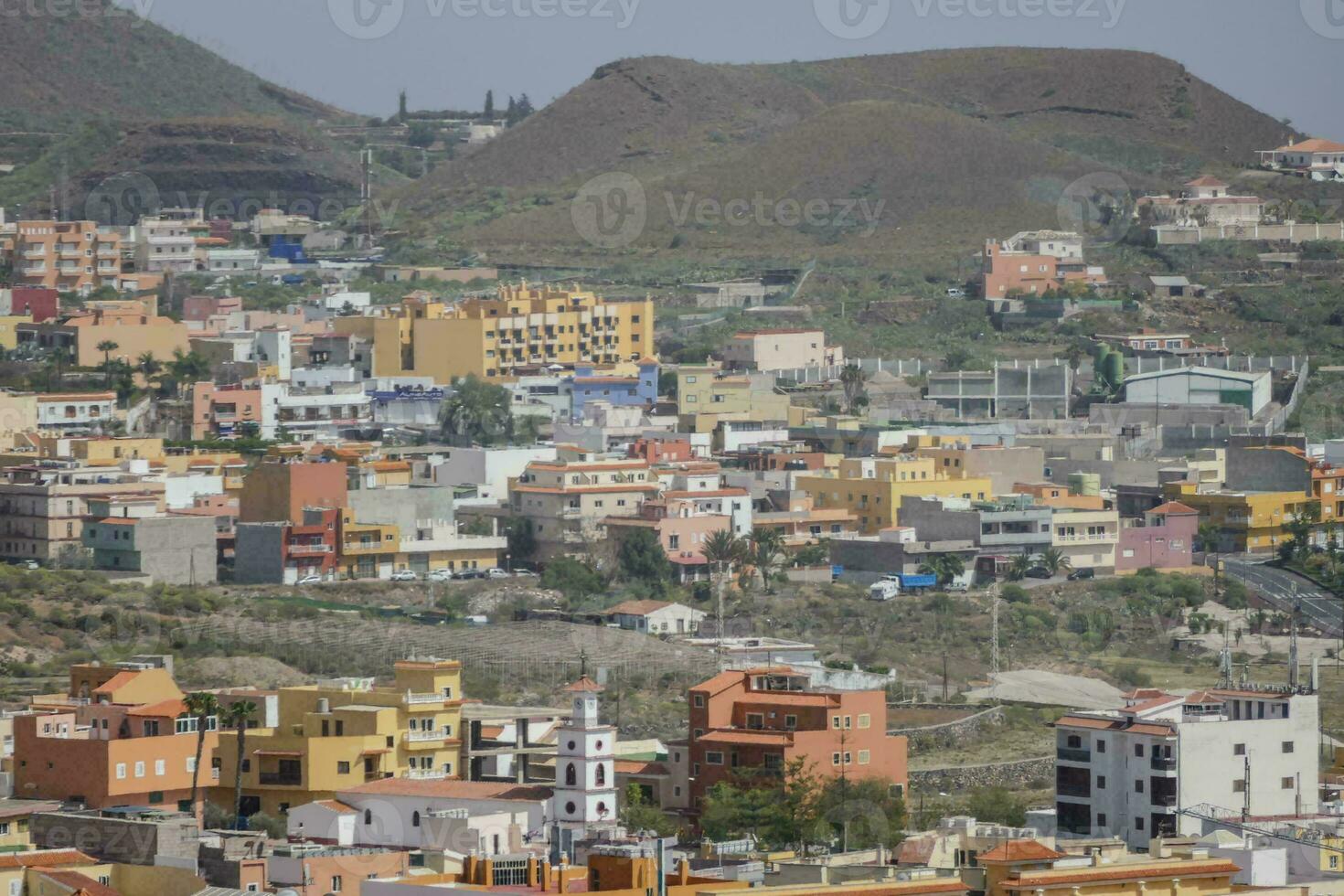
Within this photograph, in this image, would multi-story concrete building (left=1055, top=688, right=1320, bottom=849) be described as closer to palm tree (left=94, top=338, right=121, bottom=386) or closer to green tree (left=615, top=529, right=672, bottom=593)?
green tree (left=615, top=529, right=672, bottom=593)

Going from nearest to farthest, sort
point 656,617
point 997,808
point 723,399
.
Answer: point 997,808 < point 656,617 < point 723,399

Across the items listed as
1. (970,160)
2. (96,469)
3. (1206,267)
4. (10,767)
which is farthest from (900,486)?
(970,160)

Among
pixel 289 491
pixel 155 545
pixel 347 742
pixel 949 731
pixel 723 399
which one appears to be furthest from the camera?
pixel 723 399

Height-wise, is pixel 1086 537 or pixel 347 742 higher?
pixel 1086 537

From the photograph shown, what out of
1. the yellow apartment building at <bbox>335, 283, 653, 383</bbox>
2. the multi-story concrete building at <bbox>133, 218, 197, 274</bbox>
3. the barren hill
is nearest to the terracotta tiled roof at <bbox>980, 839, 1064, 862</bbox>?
the yellow apartment building at <bbox>335, 283, 653, 383</bbox>

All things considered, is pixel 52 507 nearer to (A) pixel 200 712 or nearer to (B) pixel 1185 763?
(A) pixel 200 712

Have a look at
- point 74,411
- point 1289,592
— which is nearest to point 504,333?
point 74,411

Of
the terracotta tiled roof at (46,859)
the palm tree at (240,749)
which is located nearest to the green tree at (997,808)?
the palm tree at (240,749)
